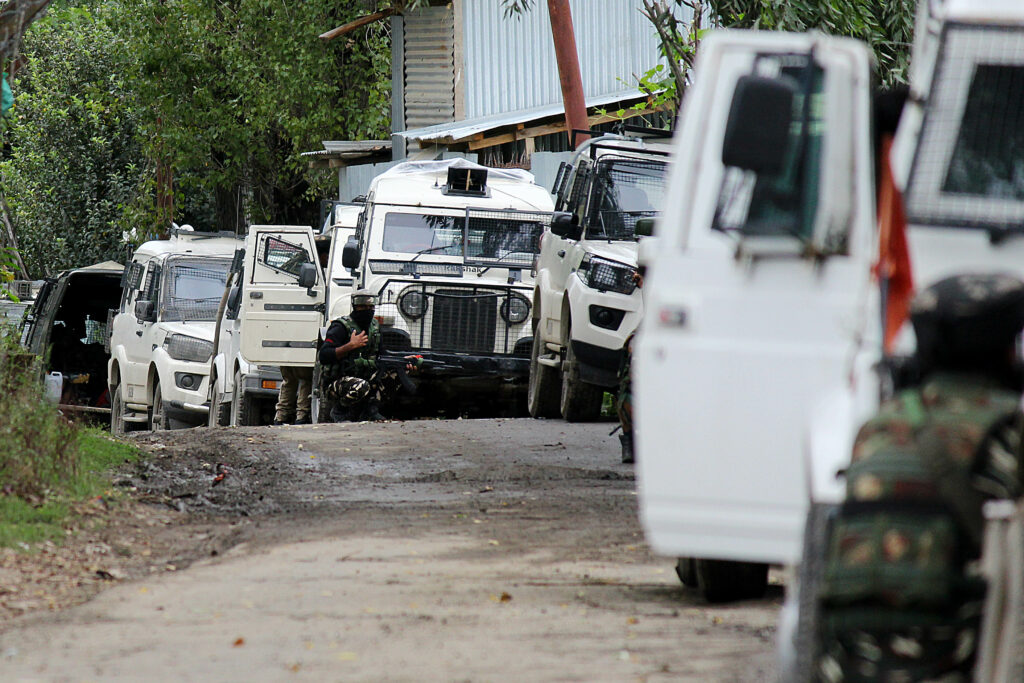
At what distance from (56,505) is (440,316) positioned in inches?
302

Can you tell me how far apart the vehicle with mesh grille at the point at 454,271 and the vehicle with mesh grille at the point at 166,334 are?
2.98 meters

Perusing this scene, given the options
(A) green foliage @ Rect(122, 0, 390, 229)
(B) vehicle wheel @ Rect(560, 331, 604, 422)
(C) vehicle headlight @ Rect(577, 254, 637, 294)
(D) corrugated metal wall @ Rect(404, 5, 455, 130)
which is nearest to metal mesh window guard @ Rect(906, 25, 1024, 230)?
(C) vehicle headlight @ Rect(577, 254, 637, 294)

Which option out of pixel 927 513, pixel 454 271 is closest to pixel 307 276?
pixel 454 271

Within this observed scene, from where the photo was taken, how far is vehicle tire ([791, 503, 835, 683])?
11.4ft

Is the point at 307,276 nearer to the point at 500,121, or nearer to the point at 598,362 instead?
the point at 598,362

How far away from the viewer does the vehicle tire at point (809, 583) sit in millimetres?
3465

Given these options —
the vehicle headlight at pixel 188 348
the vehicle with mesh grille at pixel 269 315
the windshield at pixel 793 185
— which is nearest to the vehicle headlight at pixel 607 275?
the vehicle with mesh grille at pixel 269 315

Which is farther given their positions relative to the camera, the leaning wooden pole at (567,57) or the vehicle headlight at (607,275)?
the leaning wooden pole at (567,57)

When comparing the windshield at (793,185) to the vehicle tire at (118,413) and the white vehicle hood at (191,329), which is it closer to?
the white vehicle hood at (191,329)

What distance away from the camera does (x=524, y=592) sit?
261 inches

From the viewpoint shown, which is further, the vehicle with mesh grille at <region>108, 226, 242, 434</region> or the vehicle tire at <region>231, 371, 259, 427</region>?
the vehicle with mesh grille at <region>108, 226, 242, 434</region>

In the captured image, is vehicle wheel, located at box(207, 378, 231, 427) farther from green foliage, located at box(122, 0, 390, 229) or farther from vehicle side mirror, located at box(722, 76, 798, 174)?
vehicle side mirror, located at box(722, 76, 798, 174)

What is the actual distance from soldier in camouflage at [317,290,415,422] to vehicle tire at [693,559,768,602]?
919 centimetres

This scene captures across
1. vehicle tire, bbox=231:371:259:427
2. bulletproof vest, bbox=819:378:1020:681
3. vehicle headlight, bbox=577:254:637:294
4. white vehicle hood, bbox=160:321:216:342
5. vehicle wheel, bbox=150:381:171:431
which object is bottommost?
vehicle wheel, bbox=150:381:171:431
